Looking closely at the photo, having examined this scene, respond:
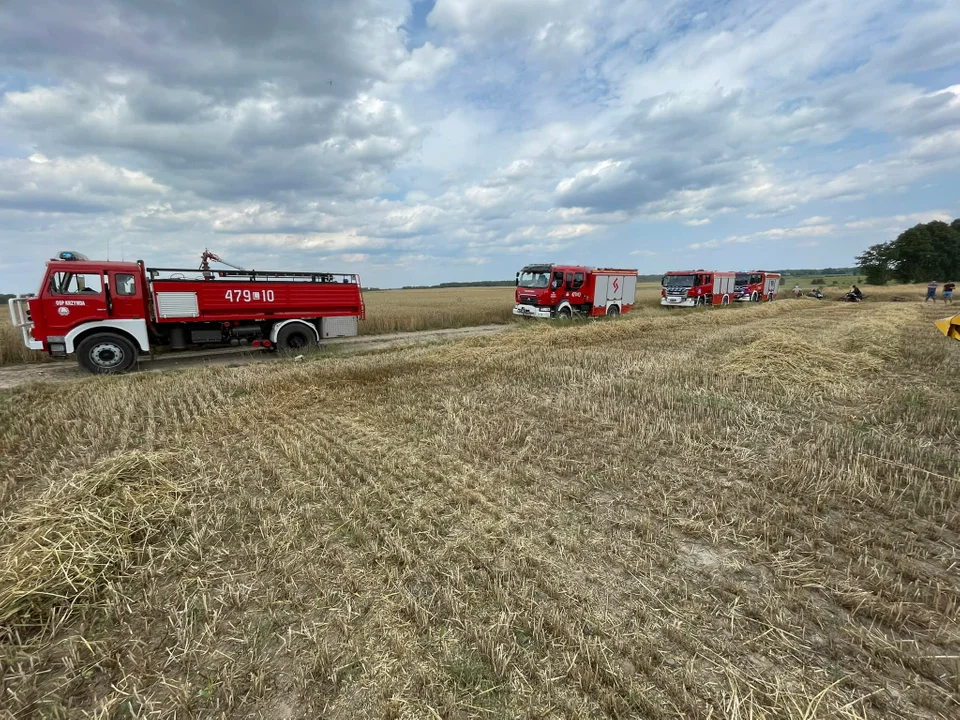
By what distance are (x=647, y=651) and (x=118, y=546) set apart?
3.82 m

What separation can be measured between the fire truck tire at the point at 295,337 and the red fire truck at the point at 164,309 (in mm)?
30

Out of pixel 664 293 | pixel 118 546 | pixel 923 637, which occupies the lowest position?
pixel 923 637

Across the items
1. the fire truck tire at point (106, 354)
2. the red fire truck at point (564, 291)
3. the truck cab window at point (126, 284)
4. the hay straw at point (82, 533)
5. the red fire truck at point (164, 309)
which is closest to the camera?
the hay straw at point (82, 533)

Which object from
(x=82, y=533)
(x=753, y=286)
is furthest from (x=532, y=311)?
(x=753, y=286)

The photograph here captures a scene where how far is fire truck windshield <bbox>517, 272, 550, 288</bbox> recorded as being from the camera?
66.8ft

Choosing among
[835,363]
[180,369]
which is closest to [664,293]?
[835,363]

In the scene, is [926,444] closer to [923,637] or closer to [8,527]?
[923,637]

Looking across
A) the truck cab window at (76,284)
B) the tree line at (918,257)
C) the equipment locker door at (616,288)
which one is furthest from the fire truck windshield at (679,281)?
the tree line at (918,257)

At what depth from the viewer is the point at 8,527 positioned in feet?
11.6

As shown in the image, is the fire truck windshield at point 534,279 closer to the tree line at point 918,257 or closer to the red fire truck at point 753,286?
the red fire truck at point 753,286

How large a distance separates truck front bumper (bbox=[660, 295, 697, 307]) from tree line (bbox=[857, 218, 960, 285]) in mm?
52843


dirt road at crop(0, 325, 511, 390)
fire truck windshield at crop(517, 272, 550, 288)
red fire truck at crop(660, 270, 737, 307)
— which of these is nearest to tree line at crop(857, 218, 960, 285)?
red fire truck at crop(660, 270, 737, 307)

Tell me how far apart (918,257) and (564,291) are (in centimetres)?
6718

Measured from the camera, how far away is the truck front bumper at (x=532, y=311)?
2022cm
